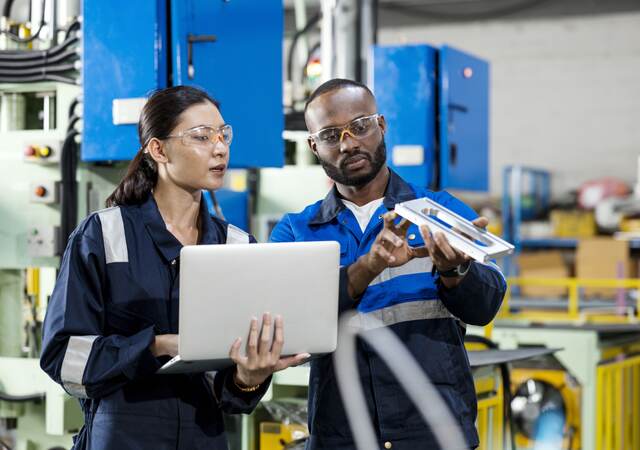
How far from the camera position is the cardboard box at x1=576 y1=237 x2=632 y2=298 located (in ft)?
32.0

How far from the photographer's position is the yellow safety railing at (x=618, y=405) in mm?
5223

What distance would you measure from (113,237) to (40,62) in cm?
209

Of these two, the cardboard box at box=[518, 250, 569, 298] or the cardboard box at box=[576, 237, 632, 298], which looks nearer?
the cardboard box at box=[576, 237, 632, 298]

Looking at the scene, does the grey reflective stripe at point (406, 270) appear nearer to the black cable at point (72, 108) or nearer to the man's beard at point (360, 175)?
the man's beard at point (360, 175)

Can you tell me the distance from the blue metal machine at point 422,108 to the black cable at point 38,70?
1.89 m

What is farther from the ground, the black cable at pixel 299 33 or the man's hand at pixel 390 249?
the black cable at pixel 299 33

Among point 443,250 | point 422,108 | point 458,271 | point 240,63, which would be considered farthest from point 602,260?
point 443,250

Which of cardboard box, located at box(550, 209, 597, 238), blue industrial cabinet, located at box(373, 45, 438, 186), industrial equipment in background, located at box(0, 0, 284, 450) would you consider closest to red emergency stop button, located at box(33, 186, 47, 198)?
industrial equipment in background, located at box(0, 0, 284, 450)

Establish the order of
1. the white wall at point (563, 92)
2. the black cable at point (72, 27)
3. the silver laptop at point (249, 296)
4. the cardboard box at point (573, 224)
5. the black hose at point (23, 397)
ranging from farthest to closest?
the white wall at point (563, 92) < the cardboard box at point (573, 224) < the black cable at point (72, 27) < the black hose at point (23, 397) < the silver laptop at point (249, 296)

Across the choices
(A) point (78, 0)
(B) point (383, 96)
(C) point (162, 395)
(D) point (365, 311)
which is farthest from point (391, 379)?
(B) point (383, 96)

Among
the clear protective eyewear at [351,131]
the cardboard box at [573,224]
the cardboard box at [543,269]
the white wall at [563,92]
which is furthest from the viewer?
the white wall at [563,92]

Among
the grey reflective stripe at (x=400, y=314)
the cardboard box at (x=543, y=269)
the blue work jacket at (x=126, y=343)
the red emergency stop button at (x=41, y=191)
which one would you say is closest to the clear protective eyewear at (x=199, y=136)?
the blue work jacket at (x=126, y=343)

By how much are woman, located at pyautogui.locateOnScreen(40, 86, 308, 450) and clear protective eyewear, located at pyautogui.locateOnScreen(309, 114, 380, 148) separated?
0.28m

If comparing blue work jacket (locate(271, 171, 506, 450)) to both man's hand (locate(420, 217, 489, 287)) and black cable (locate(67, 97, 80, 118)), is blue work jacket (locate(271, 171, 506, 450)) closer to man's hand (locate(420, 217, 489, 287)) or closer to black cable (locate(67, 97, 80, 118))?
man's hand (locate(420, 217, 489, 287))
